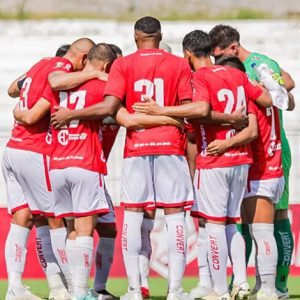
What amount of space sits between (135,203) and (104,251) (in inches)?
37.4

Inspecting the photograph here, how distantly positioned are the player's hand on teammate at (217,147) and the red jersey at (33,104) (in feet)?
4.41

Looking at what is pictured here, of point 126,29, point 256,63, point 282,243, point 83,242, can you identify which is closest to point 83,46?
point 256,63

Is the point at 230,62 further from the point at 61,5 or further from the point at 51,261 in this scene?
the point at 61,5

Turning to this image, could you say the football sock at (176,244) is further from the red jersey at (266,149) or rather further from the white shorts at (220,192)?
the red jersey at (266,149)

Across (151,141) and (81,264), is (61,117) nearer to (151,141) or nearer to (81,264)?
(151,141)

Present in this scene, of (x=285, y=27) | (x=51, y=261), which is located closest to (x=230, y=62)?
(x=51, y=261)

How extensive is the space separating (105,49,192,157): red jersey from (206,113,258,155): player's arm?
28cm

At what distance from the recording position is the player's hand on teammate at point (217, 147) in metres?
9.46

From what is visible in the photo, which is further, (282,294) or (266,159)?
(282,294)

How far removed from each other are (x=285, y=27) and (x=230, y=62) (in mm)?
14273

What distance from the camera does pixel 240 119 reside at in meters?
9.48

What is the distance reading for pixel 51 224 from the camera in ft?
32.3

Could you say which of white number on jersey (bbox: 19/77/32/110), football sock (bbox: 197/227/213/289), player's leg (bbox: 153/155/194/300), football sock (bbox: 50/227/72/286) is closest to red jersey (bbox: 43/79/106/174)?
white number on jersey (bbox: 19/77/32/110)

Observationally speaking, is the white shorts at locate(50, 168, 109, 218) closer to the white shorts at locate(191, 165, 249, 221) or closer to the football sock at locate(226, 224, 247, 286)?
the white shorts at locate(191, 165, 249, 221)
